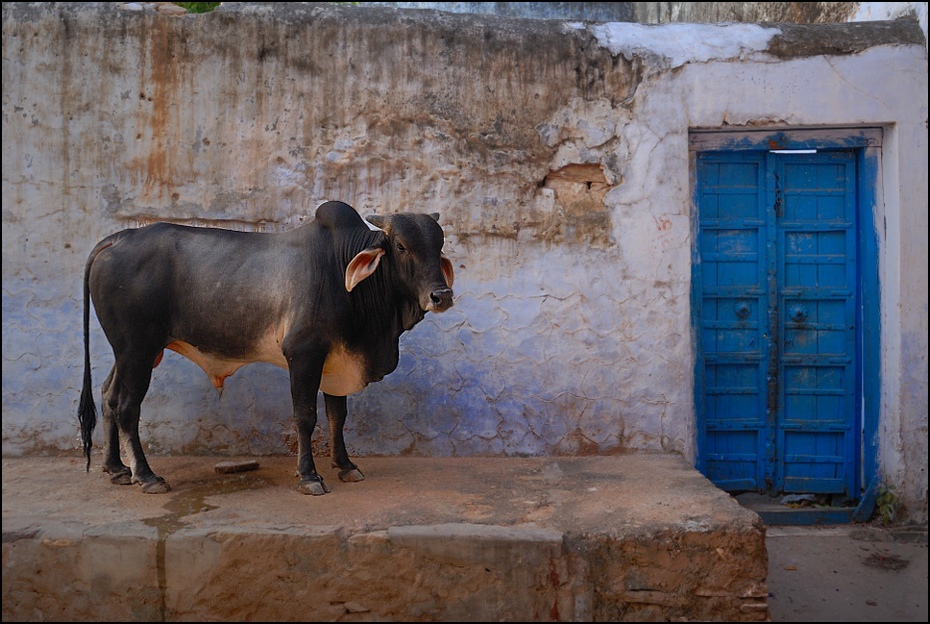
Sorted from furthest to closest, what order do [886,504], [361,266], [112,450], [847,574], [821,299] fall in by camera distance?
[821,299]
[886,504]
[112,450]
[847,574]
[361,266]

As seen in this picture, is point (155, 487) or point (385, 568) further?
point (155, 487)

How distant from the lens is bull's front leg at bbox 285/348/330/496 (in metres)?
3.94

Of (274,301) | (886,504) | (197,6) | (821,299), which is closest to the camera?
(274,301)

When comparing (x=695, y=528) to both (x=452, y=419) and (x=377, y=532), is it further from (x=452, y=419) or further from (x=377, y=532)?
(x=452, y=419)

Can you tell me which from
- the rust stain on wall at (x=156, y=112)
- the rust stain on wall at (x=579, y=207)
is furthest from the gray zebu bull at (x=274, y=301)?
the rust stain on wall at (x=579, y=207)

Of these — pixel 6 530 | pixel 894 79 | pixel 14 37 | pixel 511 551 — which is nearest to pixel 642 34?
pixel 894 79

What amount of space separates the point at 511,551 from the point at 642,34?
10.5ft

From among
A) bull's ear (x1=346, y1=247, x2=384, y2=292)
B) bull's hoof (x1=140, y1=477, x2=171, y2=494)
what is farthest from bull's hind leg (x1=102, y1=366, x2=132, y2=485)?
bull's ear (x1=346, y1=247, x2=384, y2=292)

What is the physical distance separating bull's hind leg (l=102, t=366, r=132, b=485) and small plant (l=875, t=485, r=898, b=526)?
4105 mm

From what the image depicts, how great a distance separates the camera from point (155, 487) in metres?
4.02

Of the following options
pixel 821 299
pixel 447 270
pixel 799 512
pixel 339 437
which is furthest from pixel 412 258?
pixel 799 512

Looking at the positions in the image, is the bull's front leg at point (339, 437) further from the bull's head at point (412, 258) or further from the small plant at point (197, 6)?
the small plant at point (197, 6)

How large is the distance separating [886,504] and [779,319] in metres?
1.19

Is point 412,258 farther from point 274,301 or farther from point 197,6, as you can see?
point 197,6
